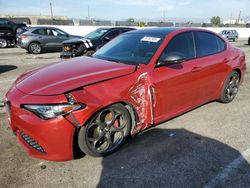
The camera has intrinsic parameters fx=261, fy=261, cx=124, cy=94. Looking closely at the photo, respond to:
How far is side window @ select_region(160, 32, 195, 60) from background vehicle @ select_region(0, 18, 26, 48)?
17.1 meters

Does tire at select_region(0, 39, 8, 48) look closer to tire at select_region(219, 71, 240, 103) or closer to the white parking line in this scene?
tire at select_region(219, 71, 240, 103)

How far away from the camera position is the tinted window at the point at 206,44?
4.61m

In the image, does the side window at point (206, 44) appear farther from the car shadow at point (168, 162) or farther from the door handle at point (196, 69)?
the car shadow at point (168, 162)

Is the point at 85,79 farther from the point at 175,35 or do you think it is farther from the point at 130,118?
the point at 175,35

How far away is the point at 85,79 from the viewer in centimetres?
326

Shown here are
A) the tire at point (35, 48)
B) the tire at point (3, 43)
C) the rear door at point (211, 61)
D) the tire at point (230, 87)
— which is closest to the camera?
the rear door at point (211, 61)

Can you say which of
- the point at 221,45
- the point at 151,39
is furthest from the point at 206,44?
the point at 151,39

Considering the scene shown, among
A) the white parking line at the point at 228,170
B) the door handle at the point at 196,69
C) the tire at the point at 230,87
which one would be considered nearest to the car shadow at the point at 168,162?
the white parking line at the point at 228,170

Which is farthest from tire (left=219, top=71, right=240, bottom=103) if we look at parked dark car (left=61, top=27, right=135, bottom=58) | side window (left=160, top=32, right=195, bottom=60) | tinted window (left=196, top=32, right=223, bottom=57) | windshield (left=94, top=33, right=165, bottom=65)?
parked dark car (left=61, top=27, right=135, bottom=58)

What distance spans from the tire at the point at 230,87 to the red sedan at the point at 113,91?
1.30ft

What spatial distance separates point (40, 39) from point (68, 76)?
1324 cm

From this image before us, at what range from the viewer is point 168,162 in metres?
3.32

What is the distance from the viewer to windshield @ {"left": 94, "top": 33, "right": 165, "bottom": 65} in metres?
3.98

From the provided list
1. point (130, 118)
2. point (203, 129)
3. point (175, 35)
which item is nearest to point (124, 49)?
point (175, 35)
